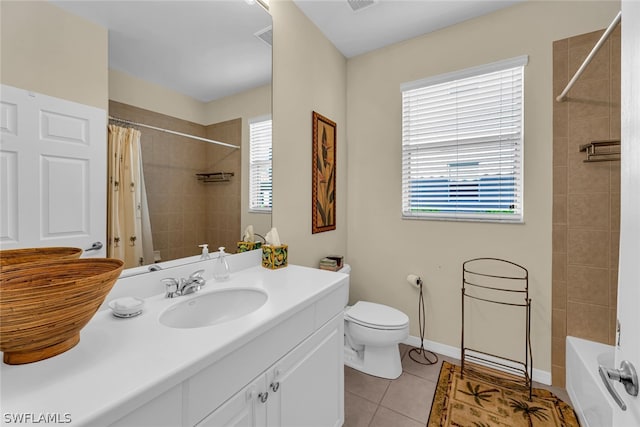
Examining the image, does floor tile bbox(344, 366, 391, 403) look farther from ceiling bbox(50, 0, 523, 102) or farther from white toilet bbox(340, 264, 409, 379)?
ceiling bbox(50, 0, 523, 102)

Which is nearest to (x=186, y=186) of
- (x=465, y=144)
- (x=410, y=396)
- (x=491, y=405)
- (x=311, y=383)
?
(x=311, y=383)

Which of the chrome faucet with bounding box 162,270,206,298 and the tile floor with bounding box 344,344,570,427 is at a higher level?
the chrome faucet with bounding box 162,270,206,298

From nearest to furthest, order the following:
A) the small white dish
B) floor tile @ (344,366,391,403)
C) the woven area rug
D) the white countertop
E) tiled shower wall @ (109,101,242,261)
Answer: the white countertop < the small white dish < tiled shower wall @ (109,101,242,261) < the woven area rug < floor tile @ (344,366,391,403)

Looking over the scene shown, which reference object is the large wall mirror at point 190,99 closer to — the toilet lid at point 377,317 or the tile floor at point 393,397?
the toilet lid at point 377,317

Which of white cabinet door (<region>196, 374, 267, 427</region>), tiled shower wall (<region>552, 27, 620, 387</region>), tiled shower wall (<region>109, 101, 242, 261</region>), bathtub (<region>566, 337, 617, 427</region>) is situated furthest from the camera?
tiled shower wall (<region>552, 27, 620, 387</region>)

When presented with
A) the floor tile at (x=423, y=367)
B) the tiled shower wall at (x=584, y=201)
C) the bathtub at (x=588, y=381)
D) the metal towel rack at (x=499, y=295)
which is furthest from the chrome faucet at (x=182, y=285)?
the tiled shower wall at (x=584, y=201)

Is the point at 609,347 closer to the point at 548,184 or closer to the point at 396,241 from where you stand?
the point at 548,184

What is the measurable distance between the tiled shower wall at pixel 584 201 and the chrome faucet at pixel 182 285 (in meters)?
2.22

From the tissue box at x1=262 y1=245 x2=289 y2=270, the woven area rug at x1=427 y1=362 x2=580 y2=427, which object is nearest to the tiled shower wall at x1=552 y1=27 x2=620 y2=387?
the woven area rug at x1=427 y1=362 x2=580 y2=427

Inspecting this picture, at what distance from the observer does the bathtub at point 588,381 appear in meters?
1.30

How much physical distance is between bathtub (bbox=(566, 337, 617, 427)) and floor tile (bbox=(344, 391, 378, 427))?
3.61 feet

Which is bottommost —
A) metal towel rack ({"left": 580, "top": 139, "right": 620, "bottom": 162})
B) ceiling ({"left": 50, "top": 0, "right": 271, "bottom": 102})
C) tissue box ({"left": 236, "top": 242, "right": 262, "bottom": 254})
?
tissue box ({"left": 236, "top": 242, "right": 262, "bottom": 254})

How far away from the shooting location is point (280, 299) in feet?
3.58

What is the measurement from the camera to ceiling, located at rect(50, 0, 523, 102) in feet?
3.49
